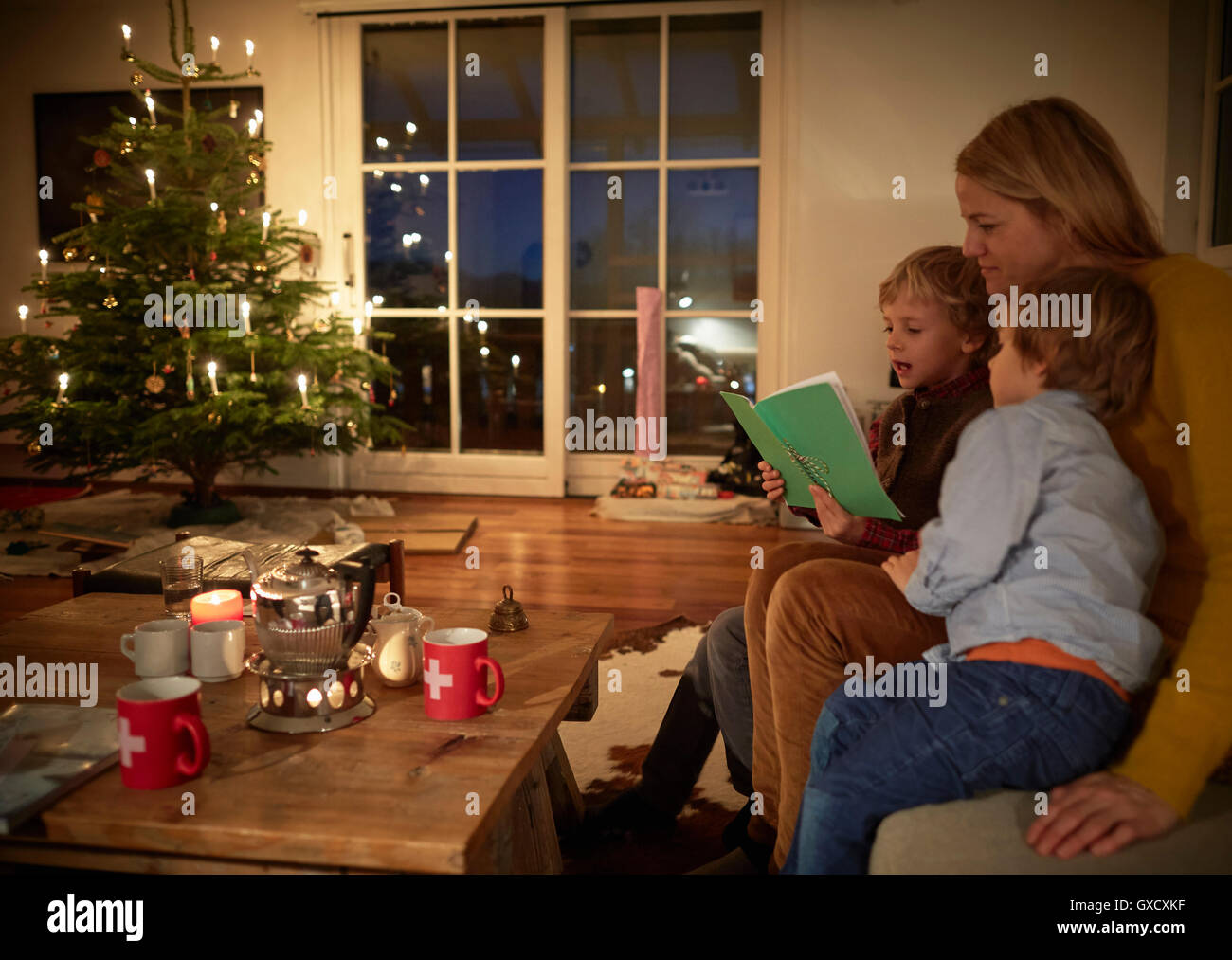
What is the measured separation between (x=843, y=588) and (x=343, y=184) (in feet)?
13.2

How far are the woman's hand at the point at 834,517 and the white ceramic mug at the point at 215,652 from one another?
2.57ft

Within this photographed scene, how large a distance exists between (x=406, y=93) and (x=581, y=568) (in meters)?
2.65

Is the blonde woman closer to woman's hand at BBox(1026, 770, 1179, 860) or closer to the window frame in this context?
woman's hand at BBox(1026, 770, 1179, 860)

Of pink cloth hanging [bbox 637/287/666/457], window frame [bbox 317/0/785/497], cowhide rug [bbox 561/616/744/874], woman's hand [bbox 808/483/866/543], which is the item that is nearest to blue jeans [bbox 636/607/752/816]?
cowhide rug [bbox 561/616/744/874]

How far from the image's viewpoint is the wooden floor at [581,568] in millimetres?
2699

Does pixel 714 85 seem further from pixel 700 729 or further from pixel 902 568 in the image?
pixel 902 568

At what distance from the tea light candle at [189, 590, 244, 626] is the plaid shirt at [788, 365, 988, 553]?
799mm

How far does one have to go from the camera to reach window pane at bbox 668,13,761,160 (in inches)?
168

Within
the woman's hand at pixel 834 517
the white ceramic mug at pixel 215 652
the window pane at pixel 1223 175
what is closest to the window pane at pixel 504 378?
the window pane at pixel 1223 175

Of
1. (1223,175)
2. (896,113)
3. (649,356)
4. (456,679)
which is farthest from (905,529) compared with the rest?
(649,356)

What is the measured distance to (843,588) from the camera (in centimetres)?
112

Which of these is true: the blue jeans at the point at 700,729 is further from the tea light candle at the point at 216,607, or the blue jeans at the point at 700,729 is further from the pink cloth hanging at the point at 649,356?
the pink cloth hanging at the point at 649,356
